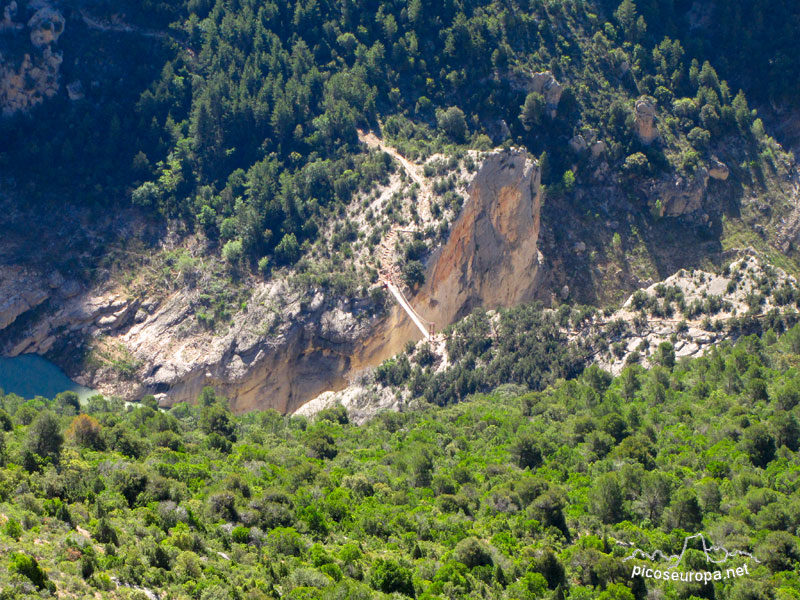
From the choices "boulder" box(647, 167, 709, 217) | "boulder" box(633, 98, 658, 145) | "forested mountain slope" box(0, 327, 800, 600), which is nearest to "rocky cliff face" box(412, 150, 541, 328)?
"boulder" box(647, 167, 709, 217)

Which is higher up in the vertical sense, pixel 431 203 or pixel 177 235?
pixel 177 235

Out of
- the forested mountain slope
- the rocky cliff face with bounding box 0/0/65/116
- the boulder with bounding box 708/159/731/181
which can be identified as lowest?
the boulder with bounding box 708/159/731/181

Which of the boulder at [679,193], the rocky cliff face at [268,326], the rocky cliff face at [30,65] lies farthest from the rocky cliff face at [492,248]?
the rocky cliff face at [30,65]

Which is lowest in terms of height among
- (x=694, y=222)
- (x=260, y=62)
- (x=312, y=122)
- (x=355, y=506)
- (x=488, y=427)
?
(x=694, y=222)

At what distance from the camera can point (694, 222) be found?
103188 mm

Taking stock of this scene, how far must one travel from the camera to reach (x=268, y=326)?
87000mm

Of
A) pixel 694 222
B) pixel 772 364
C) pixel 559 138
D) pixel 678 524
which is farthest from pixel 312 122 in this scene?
pixel 678 524

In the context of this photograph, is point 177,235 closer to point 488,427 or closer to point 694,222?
point 488,427

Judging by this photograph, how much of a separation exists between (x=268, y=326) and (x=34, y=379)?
2019 centimetres

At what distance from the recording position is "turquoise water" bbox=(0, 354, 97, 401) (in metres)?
85.8

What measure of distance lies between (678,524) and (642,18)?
245 feet

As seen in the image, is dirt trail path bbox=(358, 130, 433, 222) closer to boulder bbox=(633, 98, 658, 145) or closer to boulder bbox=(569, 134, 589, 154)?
boulder bbox=(569, 134, 589, 154)

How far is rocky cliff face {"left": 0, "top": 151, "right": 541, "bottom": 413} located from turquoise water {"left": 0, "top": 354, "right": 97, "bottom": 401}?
0.91 meters

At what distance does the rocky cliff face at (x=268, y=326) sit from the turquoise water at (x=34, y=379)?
905 millimetres
